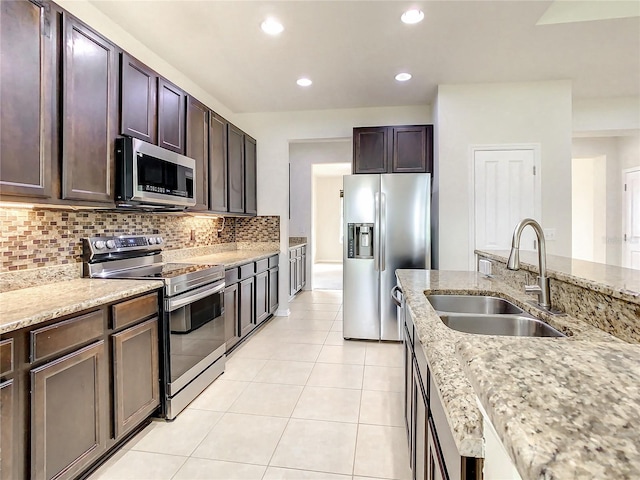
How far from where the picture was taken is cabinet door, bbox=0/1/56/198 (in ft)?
5.13

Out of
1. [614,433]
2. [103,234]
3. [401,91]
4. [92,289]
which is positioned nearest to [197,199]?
[103,234]

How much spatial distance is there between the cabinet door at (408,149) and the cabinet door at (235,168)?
1.83 metres

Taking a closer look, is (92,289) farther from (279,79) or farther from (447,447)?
(279,79)

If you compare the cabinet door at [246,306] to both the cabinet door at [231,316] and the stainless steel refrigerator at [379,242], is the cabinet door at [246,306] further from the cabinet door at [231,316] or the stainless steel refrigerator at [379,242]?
the stainless steel refrigerator at [379,242]

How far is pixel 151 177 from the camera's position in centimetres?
243

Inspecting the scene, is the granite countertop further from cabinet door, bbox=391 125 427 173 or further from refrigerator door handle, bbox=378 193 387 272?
cabinet door, bbox=391 125 427 173

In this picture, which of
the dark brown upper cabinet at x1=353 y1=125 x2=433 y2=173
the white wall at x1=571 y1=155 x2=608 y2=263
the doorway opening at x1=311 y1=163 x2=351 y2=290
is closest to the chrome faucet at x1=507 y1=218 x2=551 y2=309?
the dark brown upper cabinet at x1=353 y1=125 x2=433 y2=173

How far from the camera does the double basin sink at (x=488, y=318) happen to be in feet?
4.81

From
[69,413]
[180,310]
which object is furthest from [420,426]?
[180,310]

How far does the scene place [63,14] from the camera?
72.4 inches

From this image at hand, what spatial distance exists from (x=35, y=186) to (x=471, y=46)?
3.27 metres

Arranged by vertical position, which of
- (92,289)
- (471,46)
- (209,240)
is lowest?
(92,289)

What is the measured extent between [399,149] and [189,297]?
292 cm

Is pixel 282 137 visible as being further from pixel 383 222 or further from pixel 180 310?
pixel 180 310
